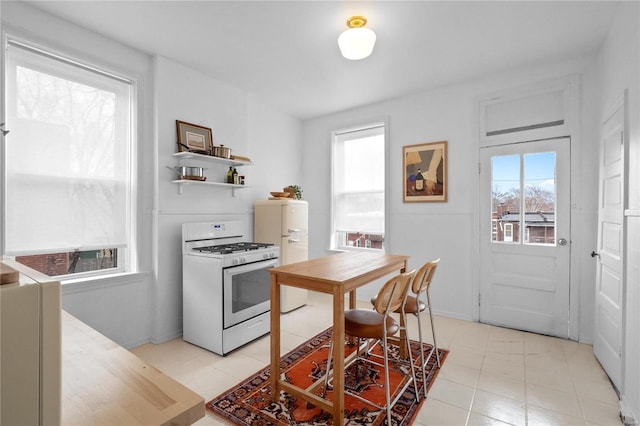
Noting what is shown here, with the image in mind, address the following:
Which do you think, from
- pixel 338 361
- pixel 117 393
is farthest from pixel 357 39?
pixel 117 393

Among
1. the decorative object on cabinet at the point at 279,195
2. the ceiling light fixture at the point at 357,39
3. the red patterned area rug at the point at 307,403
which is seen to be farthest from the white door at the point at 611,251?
the decorative object on cabinet at the point at 279,195

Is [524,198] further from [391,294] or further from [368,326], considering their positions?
[368,326]

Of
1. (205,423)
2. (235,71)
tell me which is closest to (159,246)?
(205,423)

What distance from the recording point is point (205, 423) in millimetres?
1915

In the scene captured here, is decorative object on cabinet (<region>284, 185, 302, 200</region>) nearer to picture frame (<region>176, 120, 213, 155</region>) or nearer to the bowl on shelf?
the bowl on shelf

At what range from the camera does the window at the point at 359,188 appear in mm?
4480

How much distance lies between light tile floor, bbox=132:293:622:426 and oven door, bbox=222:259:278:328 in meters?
0.32

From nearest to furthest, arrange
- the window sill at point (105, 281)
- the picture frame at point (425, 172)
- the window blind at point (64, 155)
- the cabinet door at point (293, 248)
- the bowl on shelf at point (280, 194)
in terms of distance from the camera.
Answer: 1. the window blind at point (64, 155)
2. the window sill at point (105, 281)
3. the picture frame at point (425, 172)
4. the cabinet door at point (293, 248)
5. the bowl on shelf at point (280, 194)

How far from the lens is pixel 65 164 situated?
8.44 feet

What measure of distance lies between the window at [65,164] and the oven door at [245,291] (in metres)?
1.11

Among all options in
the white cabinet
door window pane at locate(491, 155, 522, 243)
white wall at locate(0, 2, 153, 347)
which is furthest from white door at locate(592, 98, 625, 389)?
white wall at locate(0, 2, 153, 347)

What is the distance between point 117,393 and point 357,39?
2.54 m

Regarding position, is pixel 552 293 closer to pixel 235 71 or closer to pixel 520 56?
pixel 520 56

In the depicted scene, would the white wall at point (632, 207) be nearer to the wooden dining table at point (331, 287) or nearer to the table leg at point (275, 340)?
the wooden dining table at point (331, 287)
